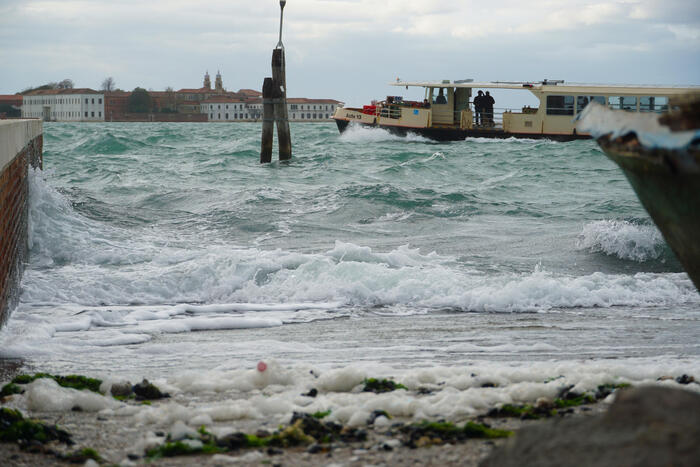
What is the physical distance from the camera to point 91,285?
826 centimetres

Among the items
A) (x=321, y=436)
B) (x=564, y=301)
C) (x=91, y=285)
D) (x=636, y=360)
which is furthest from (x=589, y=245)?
(x=321, y=436)

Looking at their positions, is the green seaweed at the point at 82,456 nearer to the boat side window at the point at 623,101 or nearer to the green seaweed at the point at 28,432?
the green seaweed at the point at 28,432

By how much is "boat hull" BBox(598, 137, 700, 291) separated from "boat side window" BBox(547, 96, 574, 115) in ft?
108

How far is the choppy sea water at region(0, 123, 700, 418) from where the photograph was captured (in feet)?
17.3

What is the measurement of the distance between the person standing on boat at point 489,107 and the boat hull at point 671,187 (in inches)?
1338

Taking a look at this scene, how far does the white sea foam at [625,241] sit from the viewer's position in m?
10.9

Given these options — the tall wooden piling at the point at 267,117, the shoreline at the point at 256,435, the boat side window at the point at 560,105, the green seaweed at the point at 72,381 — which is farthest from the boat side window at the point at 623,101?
the green seaweed at the point at 72,381

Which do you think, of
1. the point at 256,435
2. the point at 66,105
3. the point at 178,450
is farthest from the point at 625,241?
the point at 66,105

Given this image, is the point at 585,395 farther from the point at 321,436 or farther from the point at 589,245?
the point at 589,245

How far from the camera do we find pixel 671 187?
9.42 feet

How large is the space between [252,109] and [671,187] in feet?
519

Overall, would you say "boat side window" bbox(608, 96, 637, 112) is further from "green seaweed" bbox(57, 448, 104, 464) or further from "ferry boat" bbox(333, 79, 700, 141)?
"green seaweed" bbox(57, 448, 104, 464)

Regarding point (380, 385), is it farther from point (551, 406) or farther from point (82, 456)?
point (82, 456)

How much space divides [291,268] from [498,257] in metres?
3.13
